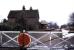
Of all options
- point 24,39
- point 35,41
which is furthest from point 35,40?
point 24,39

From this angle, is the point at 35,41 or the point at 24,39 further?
the point at 35,41

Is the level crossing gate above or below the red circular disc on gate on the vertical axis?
below

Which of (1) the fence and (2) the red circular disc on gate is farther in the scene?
(1) the fence

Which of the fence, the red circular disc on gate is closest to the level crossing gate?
the fence

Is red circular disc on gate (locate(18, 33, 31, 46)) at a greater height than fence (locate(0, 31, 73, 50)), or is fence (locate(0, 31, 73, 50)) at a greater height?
red circular disc on gate (locate(18, 33, 31, 46))

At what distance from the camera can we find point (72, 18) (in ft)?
224

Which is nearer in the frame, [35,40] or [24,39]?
[24,39]

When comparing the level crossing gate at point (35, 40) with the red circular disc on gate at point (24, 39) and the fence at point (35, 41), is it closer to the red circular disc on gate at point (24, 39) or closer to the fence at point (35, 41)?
the fence at point (35, 41)

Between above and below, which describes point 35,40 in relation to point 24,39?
below

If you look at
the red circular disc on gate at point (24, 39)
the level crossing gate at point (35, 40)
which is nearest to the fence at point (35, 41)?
the level crossing gate at point (35, 40)

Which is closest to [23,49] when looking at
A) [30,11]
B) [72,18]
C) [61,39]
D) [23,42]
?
[23,42]

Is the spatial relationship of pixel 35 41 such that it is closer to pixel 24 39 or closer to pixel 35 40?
pixel 35 40

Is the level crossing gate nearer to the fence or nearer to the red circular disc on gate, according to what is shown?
the fence

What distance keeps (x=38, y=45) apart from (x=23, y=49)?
390cm
